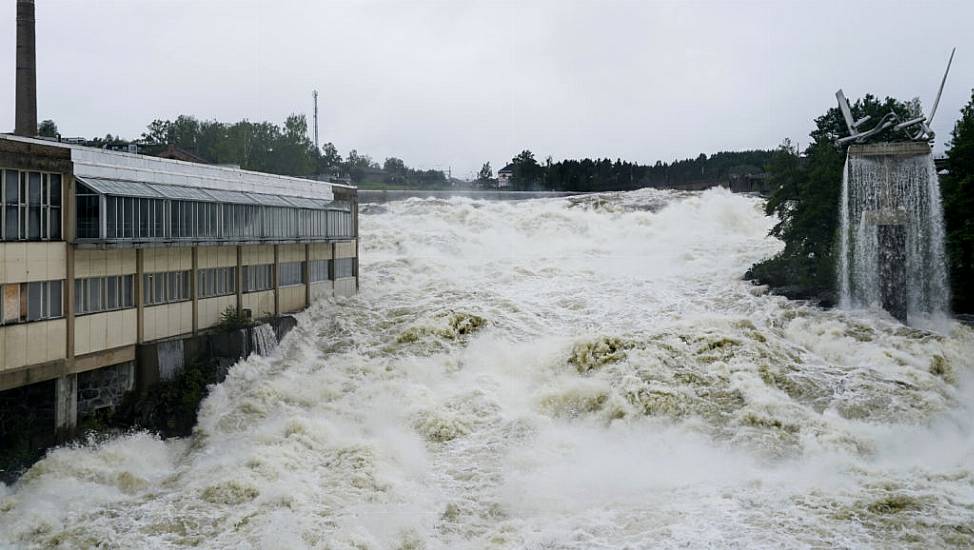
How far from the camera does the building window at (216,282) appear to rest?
21573 mm

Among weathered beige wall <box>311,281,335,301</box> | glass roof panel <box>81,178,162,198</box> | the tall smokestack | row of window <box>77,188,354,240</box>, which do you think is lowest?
weathered beige wall <box>311,281,335,301</box>

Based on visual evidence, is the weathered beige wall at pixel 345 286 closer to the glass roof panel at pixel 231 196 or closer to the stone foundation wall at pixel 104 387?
the glass roof panel at pixel 231 196

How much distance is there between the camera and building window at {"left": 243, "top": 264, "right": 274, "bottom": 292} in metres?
23.7

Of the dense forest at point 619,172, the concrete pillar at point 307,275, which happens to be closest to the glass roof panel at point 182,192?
the concrete pillar at point 307,275

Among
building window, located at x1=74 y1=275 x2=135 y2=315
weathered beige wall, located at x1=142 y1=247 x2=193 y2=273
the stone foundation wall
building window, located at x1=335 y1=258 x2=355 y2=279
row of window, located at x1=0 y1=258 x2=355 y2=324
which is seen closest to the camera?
row of window, located at x1=0 y1=258 x2=355 y2=324

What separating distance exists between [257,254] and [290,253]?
6.22 feet

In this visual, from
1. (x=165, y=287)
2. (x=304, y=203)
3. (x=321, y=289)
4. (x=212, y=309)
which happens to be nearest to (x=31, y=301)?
(x=165, y=287)

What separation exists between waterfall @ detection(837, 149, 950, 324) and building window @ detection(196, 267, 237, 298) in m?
18.9

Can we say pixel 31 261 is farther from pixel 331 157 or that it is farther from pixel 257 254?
pixel 331 157

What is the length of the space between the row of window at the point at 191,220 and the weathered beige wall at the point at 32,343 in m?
2.06

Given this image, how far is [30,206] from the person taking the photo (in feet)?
53.1

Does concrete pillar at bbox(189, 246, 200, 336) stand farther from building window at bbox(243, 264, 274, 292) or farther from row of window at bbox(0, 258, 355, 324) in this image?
Result: building window at bbox(243, 264, 274, 292)

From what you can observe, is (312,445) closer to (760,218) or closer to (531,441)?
(531,441)

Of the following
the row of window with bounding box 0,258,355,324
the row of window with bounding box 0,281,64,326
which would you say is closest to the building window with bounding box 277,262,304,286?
the row of window with bounding box 0,258,355,324
